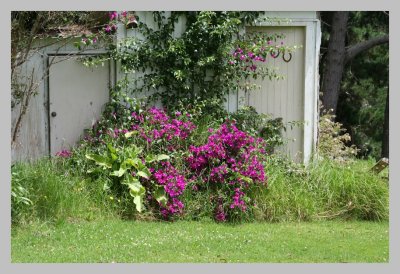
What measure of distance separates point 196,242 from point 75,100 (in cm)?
372

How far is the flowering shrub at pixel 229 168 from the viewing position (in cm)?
867

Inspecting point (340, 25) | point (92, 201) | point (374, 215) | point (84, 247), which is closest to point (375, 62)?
point (340, 25)

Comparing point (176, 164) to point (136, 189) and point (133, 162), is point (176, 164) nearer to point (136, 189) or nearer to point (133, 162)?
point (133, 162)

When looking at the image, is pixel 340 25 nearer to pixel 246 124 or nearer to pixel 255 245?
pixel 246 124

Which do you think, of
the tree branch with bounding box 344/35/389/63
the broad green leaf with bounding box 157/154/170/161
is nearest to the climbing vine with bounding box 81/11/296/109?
the broad green leaf with bounding box 157/154/170/161

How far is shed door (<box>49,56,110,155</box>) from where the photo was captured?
10.2 m

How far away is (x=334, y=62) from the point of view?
15.7 m

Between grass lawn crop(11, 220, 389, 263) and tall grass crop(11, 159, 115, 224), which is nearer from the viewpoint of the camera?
grass lawn crop(11, 220, 389, 263)

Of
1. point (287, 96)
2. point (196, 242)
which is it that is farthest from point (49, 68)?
point (196, 242)

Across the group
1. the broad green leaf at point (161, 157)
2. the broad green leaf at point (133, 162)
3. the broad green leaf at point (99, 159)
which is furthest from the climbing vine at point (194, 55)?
the broad green leaf at point (99, 159)

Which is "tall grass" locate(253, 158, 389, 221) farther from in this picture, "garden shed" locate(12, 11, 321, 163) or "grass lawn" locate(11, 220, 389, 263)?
"garden shed" locate(12, 11, 321, 163)

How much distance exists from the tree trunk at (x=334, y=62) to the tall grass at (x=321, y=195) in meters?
6.38

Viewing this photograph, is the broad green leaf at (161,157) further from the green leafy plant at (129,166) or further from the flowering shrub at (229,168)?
the flowering shrub at (229,168)

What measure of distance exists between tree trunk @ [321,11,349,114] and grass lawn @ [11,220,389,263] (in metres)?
7.34
